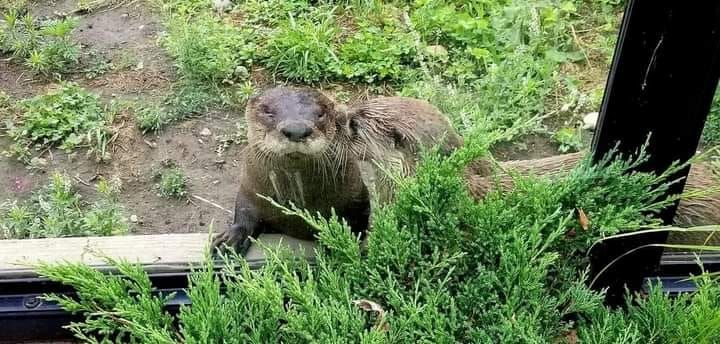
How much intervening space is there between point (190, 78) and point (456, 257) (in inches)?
54.2

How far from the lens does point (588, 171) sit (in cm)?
180

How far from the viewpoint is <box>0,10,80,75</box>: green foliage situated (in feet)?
9.66

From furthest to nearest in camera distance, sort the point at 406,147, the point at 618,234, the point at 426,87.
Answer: the point at 426,87 → the point at 406,147 → the point at 618,234

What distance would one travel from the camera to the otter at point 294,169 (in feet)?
6.58

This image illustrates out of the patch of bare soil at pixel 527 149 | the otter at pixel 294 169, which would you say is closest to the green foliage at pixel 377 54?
Answer: the patch of bare soil at pixel 527 149

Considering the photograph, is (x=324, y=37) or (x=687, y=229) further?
(x=324, y=37)

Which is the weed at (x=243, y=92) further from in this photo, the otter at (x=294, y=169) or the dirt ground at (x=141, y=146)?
the otter at (x=294, y=169)

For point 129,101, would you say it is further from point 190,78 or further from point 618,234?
point 618,234

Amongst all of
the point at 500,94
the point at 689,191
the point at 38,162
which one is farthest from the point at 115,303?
the point at 500,94

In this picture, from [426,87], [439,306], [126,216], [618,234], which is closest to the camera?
[439,306]

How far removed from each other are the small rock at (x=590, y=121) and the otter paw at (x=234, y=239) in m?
0.82

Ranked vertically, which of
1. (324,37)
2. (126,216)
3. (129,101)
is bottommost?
(126,216)

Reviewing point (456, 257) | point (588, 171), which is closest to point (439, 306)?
point (456, 257)

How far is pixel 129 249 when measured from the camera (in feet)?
7.41
